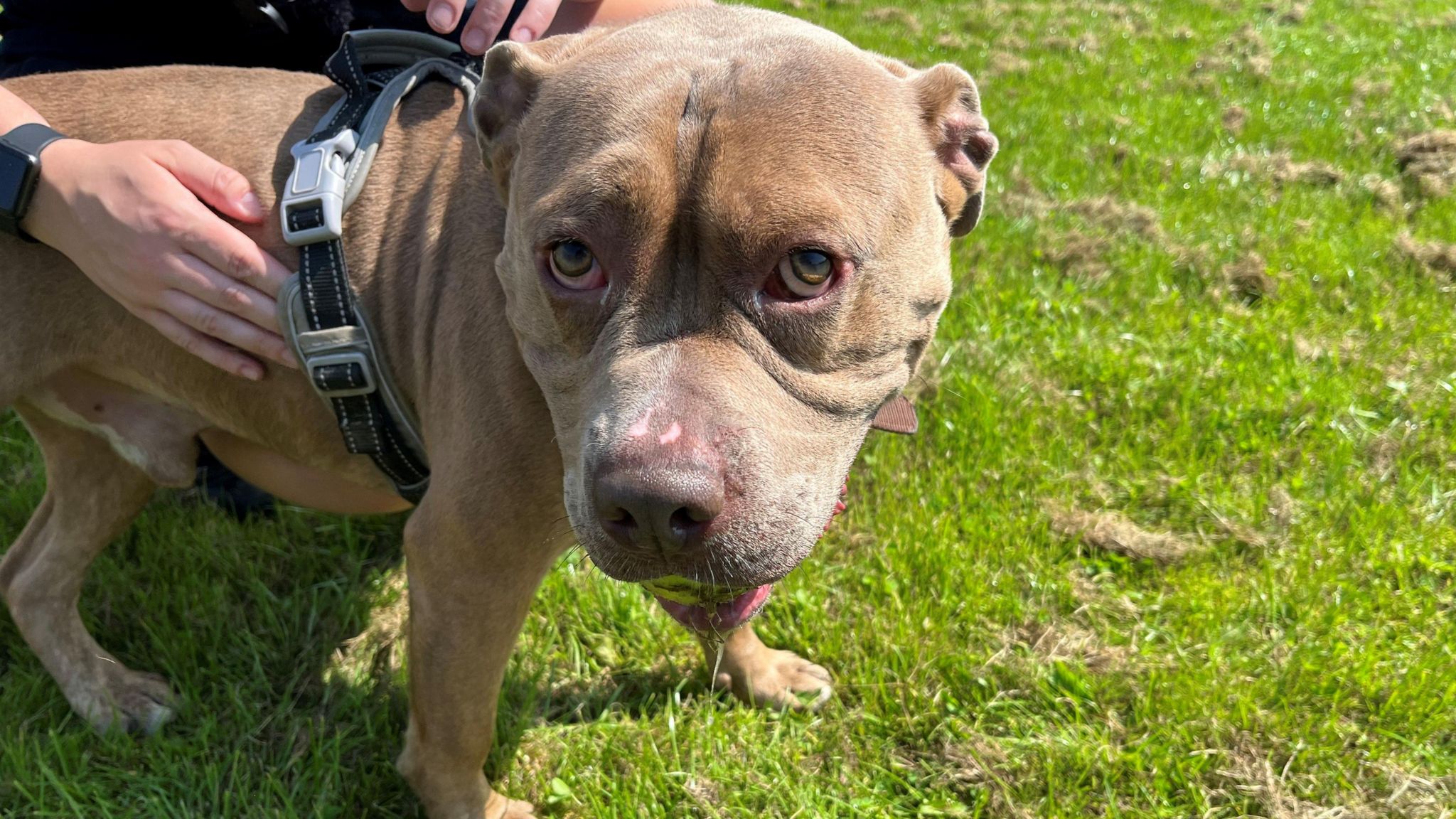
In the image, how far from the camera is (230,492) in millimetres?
3975

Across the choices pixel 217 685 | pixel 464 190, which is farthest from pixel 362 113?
pixel 217 685

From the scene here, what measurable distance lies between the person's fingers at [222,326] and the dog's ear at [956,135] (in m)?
1.54

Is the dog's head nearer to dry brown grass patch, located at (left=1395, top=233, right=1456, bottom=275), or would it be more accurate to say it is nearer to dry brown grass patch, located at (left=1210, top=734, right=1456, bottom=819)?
dry brown grass patch, located at (left=1210, top=734, right=1456, bottom=819)

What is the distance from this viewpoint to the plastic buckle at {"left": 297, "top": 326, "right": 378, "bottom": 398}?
2479 mm

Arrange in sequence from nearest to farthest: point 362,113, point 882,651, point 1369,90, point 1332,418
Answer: point 362,113
point 882,651
point 1332,418
point 1369,90

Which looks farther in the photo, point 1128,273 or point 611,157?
point 1128,273

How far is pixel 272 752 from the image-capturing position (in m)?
2.99

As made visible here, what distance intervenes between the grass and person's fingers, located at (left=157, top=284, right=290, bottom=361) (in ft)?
3.52

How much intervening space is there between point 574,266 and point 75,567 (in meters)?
2.07

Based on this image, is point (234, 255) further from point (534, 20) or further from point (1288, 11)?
point (1288, 11)

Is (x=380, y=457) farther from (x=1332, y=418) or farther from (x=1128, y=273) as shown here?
(x=1128, y=273)

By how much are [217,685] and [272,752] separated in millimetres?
324

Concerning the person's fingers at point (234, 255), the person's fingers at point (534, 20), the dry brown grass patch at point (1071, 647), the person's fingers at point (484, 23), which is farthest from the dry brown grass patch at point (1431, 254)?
the person's fingers at point (234, 255)

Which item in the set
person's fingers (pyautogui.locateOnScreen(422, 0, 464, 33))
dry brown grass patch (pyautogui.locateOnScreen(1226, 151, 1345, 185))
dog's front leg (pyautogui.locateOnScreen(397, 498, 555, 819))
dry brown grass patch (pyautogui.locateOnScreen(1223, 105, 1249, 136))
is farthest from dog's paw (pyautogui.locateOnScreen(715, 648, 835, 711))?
dry brown grass patch (pyautogui.locateOnScreen(1223, 105, 1249, 136))
